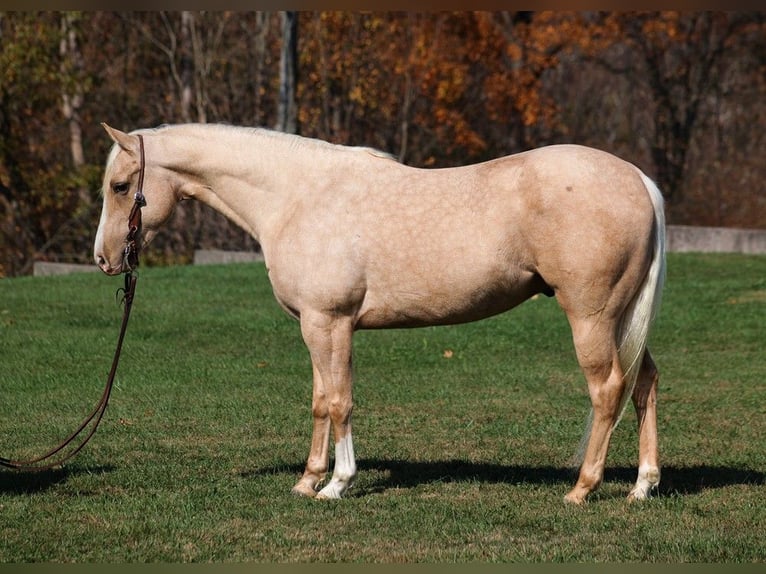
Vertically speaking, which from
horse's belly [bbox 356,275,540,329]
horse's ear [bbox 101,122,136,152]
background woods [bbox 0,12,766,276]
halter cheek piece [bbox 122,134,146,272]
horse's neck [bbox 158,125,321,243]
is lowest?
background woods [bbox 0,12,766,276]

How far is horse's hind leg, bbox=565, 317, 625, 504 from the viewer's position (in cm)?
618

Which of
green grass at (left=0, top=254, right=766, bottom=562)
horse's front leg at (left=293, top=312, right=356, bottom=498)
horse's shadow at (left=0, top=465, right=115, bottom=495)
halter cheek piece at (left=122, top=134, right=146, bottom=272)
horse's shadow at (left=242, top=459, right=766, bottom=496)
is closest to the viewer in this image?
green grass at (left=0, top=254, right=766, bottom=562)

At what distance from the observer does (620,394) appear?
248 inches

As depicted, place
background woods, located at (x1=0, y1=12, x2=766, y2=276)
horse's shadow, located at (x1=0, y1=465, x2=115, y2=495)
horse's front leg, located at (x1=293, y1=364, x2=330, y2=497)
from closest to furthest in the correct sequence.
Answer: horse's front leg, located at (x1=293, y1=364, x2=330, y2=497) < horse's shadow, located at (x1=0, y1=465, x2=115, y2=495) < background woods, located at (x1=0, y1=12, x2=766, y2=276)

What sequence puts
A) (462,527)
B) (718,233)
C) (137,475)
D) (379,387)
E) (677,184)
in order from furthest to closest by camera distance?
(677,184) < (718,233) < (379,387) < (137,475) < (462,527)

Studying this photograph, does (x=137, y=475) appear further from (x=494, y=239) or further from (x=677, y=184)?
(x=677, y=184)

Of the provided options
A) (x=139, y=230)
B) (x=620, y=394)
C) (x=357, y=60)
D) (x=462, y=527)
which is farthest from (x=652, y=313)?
(x=357, y=60)

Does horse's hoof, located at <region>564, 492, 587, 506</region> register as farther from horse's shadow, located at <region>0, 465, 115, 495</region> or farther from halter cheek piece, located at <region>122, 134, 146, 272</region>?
horse's shadow, located at <region>0, 465, 115, 495</region>

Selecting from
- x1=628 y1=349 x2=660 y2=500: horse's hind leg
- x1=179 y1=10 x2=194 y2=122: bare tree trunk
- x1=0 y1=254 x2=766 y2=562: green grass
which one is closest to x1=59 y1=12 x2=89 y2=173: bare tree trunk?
x1=179 y1=10 x2=194 y2=122: bare tree trunk

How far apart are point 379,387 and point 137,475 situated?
3577 millimetres

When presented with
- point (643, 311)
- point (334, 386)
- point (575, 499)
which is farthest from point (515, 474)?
point (643, 311)

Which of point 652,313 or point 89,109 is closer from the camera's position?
point 652,313

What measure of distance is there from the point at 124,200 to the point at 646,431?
3226 millimetres

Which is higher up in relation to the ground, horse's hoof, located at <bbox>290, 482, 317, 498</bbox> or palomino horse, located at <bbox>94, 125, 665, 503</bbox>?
palomino horse, located at <bbox>94, 125, 665, 503</bbox>
